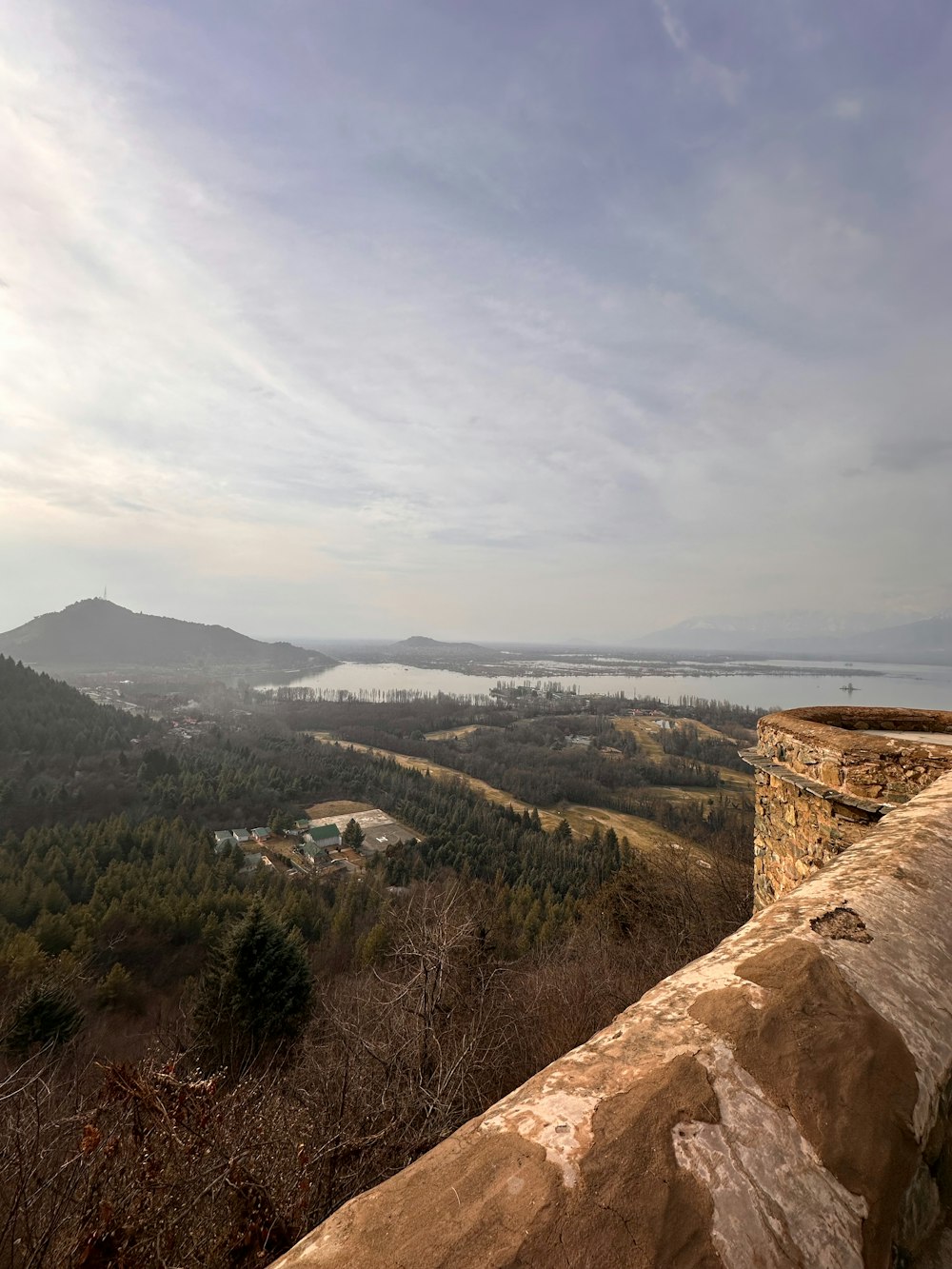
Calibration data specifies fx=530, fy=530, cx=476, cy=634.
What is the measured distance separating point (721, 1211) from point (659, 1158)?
113 mm

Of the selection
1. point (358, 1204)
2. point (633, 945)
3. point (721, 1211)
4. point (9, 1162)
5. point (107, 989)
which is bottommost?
point (107, 989)

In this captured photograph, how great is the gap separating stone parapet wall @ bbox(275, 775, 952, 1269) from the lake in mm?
83792

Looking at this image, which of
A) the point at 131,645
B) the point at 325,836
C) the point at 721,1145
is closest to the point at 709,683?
the point at 325,836

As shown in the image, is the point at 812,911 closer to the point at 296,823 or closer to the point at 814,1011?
the point at 814,1011

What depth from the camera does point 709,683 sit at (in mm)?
130875

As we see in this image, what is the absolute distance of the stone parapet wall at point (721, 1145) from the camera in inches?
36.1

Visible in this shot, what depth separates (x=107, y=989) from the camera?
15.3m

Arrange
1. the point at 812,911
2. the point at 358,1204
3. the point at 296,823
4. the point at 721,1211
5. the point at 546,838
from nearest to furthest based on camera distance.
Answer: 1. the point at 721,1211
2. the point at 358,1204
3. the point at 812,911
4. the point at 546,838
5. the point at 296,823

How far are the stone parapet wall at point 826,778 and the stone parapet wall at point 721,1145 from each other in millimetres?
2558

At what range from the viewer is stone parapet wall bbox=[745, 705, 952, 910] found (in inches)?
144

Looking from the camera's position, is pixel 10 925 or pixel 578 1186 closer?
pixel 578 1186

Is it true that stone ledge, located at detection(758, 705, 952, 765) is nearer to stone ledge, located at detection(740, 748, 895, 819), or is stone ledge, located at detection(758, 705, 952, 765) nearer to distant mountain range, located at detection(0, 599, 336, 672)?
stone ledge, located at detection(740, 748, 895, 819)

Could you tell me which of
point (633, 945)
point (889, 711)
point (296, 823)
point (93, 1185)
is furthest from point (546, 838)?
point (93, 1185)

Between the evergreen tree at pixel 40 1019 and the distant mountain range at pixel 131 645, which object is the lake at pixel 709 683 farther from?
the evergreen tree at pixel 40 1019
